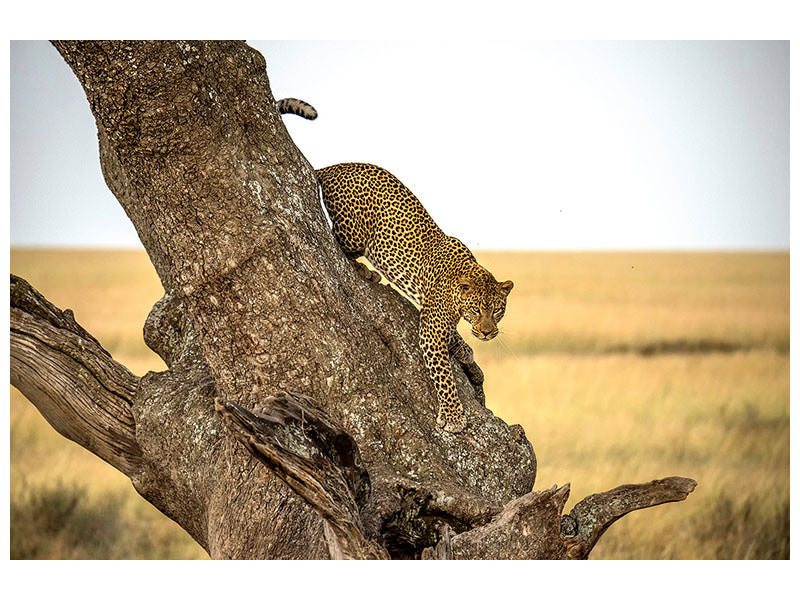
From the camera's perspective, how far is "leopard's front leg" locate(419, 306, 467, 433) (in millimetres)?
4668

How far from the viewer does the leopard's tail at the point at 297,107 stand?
5.42 m

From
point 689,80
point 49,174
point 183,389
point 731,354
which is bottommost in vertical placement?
point 183,389

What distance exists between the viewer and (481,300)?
5.06m

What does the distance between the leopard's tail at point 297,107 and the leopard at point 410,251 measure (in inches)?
13.9

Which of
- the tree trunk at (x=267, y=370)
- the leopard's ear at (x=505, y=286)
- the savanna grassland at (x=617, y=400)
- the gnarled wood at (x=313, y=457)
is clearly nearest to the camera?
the gnarled wood at (x=313, y=457)

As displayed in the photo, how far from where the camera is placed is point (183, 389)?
475 cm

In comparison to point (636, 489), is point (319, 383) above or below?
above

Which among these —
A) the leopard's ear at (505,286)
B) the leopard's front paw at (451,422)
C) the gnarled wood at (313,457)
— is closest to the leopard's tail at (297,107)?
the leopard's ear at (505,286)

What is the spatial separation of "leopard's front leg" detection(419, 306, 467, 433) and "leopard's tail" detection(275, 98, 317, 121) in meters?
1.27

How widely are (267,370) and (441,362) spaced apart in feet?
2.82

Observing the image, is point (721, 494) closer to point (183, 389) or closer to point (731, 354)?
point (731, 354)

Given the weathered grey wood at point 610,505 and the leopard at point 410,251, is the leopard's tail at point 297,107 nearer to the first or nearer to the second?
the leopard at point 410,251
